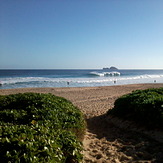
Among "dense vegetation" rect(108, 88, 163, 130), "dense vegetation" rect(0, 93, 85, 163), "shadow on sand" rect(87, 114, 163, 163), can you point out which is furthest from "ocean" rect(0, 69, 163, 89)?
"dense vegetation" rect(0, 93, 85, 163)

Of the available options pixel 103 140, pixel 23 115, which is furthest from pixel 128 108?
pixel 23 115

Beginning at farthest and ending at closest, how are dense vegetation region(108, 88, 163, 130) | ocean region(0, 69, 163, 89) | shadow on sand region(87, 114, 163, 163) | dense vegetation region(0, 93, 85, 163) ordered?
1. ocean region(0, 69, 163, 89)
2. dense vegetation region(108, 88, 163, 130)
3. shadow on sand region(87, 114, 163, 163)
4. dense vegetation region(0, 93, 85, 163)

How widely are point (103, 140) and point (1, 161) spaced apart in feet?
11.1

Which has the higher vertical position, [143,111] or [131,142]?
[143,111]

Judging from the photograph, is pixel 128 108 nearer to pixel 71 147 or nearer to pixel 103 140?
pixel 103 140

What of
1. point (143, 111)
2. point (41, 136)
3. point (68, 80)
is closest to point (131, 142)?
point (143, 111)

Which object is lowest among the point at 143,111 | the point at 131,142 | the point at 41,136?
the point at 131,142

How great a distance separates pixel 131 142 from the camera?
480 cm

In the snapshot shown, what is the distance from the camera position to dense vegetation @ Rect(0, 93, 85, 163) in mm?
2354

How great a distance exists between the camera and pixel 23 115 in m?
4.37

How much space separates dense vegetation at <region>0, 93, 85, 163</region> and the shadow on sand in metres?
1.27

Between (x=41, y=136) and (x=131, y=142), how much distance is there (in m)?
3.07

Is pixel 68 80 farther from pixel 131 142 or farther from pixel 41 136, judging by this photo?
pixel 41 136

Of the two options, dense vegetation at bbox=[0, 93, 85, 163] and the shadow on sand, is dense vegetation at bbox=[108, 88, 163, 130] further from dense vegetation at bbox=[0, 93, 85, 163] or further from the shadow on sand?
dense vegetation at bbox=[0, 93, 85, 163]
